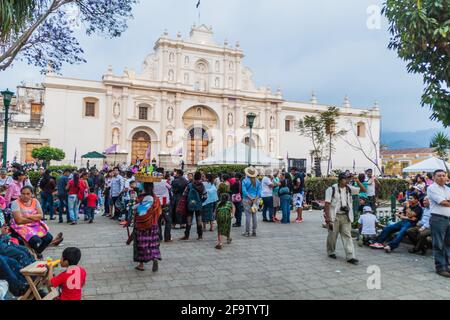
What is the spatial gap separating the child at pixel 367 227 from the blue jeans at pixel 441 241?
1.67 metres

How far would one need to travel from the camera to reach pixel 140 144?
93.8ft

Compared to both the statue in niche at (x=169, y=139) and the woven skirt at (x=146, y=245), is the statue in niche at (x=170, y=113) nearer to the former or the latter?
the statue in niche at (x=169, y=139)

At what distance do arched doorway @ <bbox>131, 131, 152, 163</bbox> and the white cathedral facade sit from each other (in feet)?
0.28

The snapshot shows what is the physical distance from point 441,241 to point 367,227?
6.23ft

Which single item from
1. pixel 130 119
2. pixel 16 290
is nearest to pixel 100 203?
pixel 16 290

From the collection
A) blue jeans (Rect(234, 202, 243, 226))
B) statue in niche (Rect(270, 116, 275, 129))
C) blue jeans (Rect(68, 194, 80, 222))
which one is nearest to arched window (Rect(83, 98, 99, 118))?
statue in niche (Rect(270, 116, 275, 129))

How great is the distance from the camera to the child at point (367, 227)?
7.08 metres

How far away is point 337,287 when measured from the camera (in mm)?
4590

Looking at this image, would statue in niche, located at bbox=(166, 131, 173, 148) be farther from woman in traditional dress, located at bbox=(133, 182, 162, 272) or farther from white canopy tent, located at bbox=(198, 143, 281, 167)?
woman in traditional dress, located at bbox=(133, 182, 162, 272)

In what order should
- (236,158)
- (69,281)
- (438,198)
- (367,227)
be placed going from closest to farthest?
(69,281) < (438,198) < (367,227) < (236,158)

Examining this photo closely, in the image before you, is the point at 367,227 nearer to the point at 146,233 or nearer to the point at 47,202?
the point at 146,233

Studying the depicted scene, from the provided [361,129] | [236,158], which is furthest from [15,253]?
[361,129]

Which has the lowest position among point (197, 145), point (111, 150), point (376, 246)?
point (376, 246)
